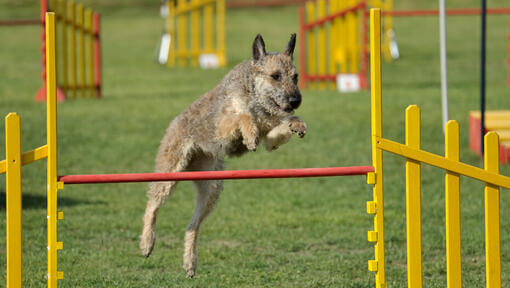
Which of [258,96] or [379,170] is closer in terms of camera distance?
[379,170]

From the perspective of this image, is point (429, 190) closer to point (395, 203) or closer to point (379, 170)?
point (395, 203)

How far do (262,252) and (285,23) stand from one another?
2566 centimetres

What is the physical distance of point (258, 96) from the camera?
5.57m

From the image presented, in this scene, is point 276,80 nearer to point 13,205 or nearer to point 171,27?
point 13,205

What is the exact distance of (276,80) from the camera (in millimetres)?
5426

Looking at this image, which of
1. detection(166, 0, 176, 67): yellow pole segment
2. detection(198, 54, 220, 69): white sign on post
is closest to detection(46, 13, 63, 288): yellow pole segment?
detection(198, 54, 220, 69): white sign on post

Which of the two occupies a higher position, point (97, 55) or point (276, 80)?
point (97, 55)

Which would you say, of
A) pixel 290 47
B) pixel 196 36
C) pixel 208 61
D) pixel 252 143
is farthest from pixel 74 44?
pixel 252 143

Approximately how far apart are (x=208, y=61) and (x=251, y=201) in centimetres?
1337

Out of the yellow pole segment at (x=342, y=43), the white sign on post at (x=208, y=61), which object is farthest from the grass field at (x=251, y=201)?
the white sign on post at (x=208, y=61)

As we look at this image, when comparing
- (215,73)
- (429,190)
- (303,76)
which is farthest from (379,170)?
(215,73)

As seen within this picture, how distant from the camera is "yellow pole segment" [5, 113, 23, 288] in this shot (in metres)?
4.33

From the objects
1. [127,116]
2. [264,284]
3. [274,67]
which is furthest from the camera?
[127,116]

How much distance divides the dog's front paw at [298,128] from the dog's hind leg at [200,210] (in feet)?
3.77
